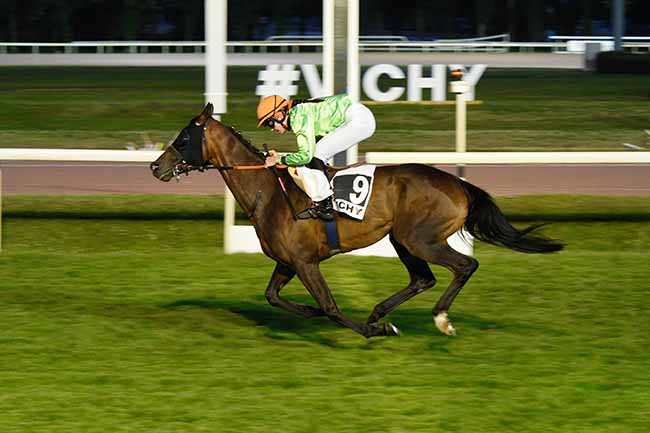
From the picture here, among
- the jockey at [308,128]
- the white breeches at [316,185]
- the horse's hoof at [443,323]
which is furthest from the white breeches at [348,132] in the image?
the horse's hoof at [443,323]

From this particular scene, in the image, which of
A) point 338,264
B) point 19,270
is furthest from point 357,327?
point 19,270

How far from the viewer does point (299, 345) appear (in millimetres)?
6992

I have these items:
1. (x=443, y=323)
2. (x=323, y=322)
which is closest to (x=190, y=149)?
(x=323, y=322)

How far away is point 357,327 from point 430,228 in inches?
26.7

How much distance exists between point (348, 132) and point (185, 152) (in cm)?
99

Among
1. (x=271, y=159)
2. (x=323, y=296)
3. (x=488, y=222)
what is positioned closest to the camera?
(x=323, y=296)

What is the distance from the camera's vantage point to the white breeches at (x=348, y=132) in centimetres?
731

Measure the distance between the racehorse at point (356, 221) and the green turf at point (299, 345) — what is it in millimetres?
311

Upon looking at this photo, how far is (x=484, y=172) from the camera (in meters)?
15.2

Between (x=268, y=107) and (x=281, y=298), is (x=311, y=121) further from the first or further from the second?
(x=281, y=298)

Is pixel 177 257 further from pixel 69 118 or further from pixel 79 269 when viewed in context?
pixel 69 118

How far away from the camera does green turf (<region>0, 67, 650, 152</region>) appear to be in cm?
1777

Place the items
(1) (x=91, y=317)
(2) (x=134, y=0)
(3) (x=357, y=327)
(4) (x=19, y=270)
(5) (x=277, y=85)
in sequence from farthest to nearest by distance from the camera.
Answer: (2) (x=134, y=0), (5) (x=277, y=85), (4) (x=19, y=270), (1) (x=91, y=317), (3) (x=357, y=327)

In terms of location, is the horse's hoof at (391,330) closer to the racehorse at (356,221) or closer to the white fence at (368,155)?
the racehorse at (356,221)
